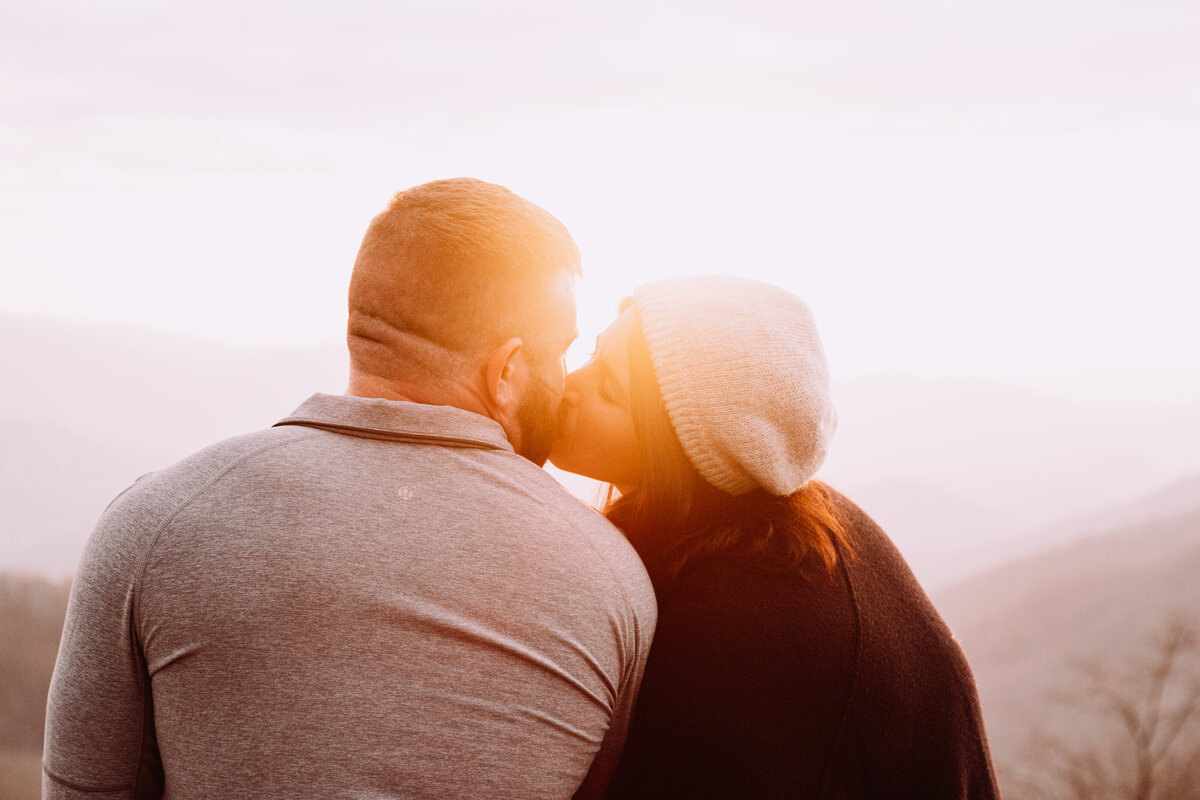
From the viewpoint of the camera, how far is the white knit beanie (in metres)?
1.78

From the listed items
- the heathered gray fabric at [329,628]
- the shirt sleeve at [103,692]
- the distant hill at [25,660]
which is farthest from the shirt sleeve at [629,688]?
the distant hill at [25,660]

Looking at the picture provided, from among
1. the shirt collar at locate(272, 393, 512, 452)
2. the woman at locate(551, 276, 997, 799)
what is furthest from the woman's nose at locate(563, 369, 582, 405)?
the shirt collar at locate(272, 393, 512, 452)

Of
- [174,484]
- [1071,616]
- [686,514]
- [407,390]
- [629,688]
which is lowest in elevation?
[1071,616]

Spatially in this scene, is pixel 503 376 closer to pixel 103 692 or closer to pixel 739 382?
pixel 739 382

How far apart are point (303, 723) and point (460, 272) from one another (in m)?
0.83

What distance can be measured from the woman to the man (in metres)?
0.30

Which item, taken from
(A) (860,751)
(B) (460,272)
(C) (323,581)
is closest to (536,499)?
(C) (323,581)

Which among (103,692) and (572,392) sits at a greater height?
(572,392)

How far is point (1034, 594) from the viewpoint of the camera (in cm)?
961

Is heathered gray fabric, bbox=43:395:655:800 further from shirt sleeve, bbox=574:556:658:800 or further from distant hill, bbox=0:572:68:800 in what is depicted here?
distant hill, bbox=0:572:68:800

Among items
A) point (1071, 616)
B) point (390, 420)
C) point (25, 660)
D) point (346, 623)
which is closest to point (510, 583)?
point (346, 623)

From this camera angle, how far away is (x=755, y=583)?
5.77ft

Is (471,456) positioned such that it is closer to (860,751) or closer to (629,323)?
(629,323)

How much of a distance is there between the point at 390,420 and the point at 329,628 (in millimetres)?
365
